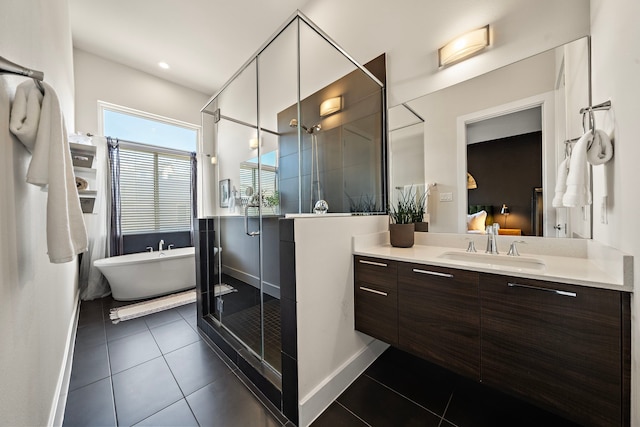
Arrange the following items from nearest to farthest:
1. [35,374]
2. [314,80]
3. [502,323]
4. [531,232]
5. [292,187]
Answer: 1. [35,374]
2. [502,323]
3. [531,232]
4. [292,187]
5. [314,80]

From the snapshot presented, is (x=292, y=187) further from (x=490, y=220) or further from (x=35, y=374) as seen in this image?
(x=35, y=374)

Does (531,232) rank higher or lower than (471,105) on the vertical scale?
lower

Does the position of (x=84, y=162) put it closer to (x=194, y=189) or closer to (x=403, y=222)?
(x=194, y=189)

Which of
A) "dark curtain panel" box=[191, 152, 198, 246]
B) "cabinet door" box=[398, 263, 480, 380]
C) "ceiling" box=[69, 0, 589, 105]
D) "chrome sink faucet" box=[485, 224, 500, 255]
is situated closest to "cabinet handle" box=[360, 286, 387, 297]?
"cabinet door" box=[398, 263, 480, 380]

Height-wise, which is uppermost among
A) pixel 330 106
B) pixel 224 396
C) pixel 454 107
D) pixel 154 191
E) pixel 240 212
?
pixel 330 106

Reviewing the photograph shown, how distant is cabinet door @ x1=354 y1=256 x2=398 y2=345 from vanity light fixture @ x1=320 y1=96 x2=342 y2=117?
1.55m

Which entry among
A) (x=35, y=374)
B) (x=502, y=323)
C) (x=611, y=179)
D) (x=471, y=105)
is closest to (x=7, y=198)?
(x=35, y=374)

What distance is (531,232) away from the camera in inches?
57.8

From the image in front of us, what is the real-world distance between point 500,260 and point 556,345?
1.84 ft

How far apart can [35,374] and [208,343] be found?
1.21 meters

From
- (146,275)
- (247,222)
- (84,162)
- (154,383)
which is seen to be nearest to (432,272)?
(247,222)

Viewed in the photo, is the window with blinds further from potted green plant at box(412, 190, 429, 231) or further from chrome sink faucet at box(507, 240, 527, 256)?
chrome sink faucet at box(507, 240, 527, 256)

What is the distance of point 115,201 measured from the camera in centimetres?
335

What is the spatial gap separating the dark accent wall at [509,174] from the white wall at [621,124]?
0.29m
